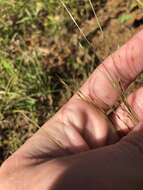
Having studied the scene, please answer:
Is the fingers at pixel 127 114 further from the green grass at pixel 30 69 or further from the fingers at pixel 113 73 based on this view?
the green grass at pixel 30 69

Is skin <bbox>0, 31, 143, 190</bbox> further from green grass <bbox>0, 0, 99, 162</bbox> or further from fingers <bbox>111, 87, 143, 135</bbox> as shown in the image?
green grass <bbox>0, 0, 99, 162</bbox>

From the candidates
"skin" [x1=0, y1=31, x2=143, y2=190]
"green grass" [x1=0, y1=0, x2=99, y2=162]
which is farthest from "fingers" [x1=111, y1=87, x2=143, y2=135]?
"green grass" [x1=0, y1=0, x2=99, y2=162]

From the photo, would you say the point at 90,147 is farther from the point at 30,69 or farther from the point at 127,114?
the point at 30,69

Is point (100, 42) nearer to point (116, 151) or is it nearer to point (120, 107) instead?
point (120, 107)

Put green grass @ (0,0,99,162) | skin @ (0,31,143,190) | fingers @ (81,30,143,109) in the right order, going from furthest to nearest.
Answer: green grass @ (0,0,99,162)
fingers @ (81,30,143,109)
skin @ (0,31,143,190)

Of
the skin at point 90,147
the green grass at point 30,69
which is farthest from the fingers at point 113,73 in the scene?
the green grass at point 30,69

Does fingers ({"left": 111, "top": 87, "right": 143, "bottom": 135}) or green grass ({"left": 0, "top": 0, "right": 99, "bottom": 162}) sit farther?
green grass ({"left": 0, "top": 0, "right": 99, "bottom": 162})

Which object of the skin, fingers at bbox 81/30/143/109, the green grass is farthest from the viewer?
the green grass

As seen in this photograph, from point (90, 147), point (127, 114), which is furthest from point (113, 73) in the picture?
point (90, 147)
